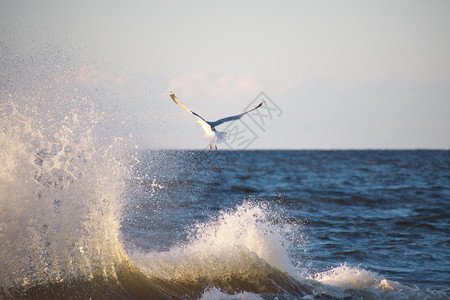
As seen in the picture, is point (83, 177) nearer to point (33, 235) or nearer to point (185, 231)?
point (33, 235)

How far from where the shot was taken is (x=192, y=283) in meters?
7.75

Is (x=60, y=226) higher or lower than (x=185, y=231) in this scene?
higher

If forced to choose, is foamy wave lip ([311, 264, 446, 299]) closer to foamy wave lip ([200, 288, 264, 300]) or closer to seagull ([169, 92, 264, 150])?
foamy wave lip ([200, 288, 264, 300])

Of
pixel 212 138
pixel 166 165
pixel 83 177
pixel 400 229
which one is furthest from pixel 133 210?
pixel 166 165

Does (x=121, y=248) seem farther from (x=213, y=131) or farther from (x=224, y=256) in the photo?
(x=213, y=131)

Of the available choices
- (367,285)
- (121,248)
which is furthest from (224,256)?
(367,285)

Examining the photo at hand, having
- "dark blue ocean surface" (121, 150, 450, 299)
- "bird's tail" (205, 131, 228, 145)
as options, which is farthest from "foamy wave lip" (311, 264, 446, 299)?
"bird's tail" (205, 131, 228, 145)

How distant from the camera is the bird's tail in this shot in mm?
10344

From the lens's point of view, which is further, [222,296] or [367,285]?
[367,285]

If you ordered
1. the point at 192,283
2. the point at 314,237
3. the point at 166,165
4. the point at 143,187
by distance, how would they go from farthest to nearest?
Answer: the point at 166,165, the point at 143,187, the point at 314,237, the point at 192,283

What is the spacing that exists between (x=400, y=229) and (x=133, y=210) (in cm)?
772

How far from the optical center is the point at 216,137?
10.5 metres

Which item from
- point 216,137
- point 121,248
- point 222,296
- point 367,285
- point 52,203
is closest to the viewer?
point 222,296

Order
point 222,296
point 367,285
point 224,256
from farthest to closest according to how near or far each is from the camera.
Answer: point 367,285 → point 224,256 → point 222,296
